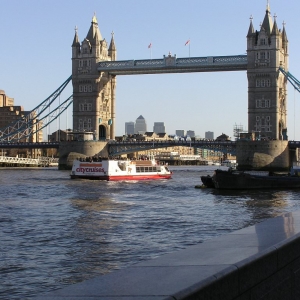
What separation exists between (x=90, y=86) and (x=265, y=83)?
24268 millimetres

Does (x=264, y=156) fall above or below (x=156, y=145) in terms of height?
below

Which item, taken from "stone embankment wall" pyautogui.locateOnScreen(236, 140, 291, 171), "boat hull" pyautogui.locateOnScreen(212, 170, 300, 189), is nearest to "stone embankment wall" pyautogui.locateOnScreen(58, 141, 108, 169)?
"stone embankment wall" pyautogui.locateOnScreen(236, 140, 291, 171)

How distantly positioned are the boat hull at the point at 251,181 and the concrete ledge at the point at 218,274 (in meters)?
35.3

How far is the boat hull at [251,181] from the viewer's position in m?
41.9

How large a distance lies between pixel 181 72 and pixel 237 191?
46.4 meters

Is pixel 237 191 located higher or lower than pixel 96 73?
lower

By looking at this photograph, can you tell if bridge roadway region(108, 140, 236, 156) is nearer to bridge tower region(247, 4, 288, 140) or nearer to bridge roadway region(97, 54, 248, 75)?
bridge tower region(247, 4, 288, 140)

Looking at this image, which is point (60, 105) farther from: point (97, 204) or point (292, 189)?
point (97, 204)

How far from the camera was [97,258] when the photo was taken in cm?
1345

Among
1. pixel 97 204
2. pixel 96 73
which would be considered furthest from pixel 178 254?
pixel 96 73

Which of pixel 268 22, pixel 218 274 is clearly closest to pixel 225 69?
pixel 268 22

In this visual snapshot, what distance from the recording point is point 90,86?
91.4 metres

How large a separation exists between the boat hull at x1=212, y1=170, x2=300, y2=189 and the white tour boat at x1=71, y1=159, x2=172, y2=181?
46.4 ft

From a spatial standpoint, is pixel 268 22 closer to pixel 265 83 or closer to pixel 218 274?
pixel 265 83
